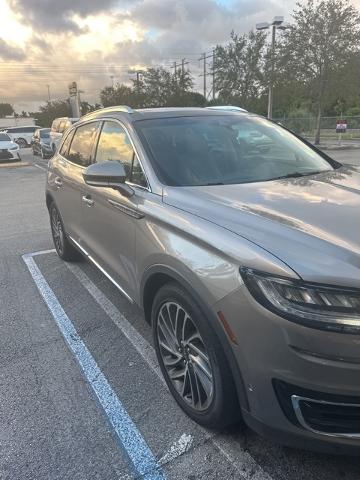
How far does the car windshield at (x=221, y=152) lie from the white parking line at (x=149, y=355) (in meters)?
1.36

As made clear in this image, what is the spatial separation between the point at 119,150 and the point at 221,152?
810 millimetres

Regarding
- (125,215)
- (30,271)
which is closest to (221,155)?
(125,215)

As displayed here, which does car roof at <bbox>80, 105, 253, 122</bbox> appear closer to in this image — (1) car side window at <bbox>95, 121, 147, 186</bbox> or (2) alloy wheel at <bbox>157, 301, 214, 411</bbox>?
(1) car side window at <bbox>95, 121, 147, 186</bbox>

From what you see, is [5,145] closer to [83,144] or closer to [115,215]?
[83,144]

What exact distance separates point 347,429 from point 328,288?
2.07 ft

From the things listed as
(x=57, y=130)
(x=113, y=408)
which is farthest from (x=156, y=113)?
(x=57, y=130)

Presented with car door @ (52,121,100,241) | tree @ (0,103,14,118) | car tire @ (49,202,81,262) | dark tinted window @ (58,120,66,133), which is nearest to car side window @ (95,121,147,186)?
car door @ (52,121,100,241)

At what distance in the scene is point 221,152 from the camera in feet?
11.1

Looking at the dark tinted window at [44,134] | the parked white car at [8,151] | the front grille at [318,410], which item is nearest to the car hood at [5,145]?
the parked white car at [8,151]

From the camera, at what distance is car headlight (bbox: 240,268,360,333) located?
1.81m

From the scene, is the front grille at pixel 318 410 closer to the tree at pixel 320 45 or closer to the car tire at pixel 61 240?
the car tire at pixel 61 240

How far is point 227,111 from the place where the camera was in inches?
162

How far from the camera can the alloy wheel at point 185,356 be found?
2453 mm

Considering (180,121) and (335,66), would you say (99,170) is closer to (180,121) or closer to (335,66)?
(180,121)
